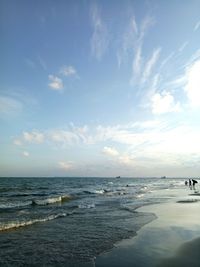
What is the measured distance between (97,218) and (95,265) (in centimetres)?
940

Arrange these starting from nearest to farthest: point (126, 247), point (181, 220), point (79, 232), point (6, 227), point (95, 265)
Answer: point (95, 265)
point (126, 247)
point (79, 232)
point (6, 227)
point (181, 220)

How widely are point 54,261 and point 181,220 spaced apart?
9246 millimetres

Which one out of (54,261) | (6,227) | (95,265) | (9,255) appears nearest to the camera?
(95,265)

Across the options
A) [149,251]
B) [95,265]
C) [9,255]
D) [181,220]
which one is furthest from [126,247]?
[181,220]

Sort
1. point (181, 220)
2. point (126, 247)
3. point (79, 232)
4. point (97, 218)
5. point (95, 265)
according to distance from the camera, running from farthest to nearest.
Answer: point (97, 218) < point (181, 220) < point (79, 232) < point (126, 247) < point (95, 265)

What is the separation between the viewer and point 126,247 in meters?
10.7

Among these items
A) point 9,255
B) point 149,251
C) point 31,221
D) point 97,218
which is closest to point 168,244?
point 149,251

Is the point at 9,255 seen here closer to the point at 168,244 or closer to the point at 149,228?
the point at 168,244

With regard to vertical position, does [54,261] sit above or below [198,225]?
below

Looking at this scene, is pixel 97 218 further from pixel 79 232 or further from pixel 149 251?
pixel 149 251

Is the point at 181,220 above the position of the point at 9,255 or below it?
above

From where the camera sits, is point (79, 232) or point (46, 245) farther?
point (79, 232)

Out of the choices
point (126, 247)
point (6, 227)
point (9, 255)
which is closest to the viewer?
point (9, 255)

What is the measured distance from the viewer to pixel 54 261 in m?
9.28
